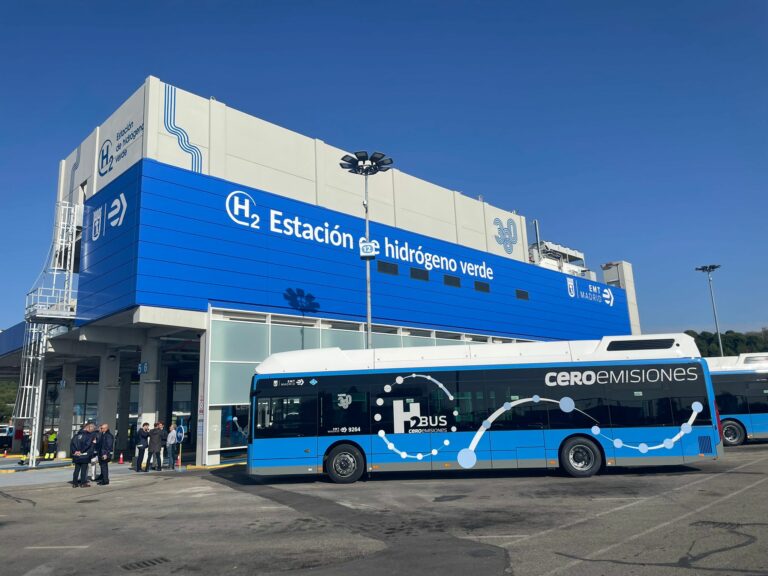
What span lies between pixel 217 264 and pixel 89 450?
931 cm

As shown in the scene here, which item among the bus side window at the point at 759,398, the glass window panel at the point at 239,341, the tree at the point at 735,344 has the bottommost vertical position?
the bus side window at the point at 759,398

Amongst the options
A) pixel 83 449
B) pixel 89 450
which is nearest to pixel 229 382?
pixel 89 450

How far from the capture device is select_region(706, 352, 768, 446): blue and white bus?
2153 cm

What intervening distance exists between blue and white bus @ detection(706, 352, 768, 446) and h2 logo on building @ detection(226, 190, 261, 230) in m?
19.6

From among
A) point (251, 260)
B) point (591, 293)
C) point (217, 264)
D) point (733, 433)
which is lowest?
point (733, 433)

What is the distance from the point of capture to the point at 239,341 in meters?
23.5

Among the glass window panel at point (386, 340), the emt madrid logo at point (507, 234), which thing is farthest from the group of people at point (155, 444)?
the emt madrid logo at point (507, 234)

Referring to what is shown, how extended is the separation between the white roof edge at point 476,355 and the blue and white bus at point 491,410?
30mm

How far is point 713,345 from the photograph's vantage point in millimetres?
78312

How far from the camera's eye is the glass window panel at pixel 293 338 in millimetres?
24859

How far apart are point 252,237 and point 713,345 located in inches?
2965

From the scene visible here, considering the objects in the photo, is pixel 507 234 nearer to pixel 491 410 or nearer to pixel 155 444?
pixel 491 410

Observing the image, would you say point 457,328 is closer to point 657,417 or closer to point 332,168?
point 332,168

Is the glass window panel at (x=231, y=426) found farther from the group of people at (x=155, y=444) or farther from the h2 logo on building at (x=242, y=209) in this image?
the h2 logo on building at (x=242, y=209)
